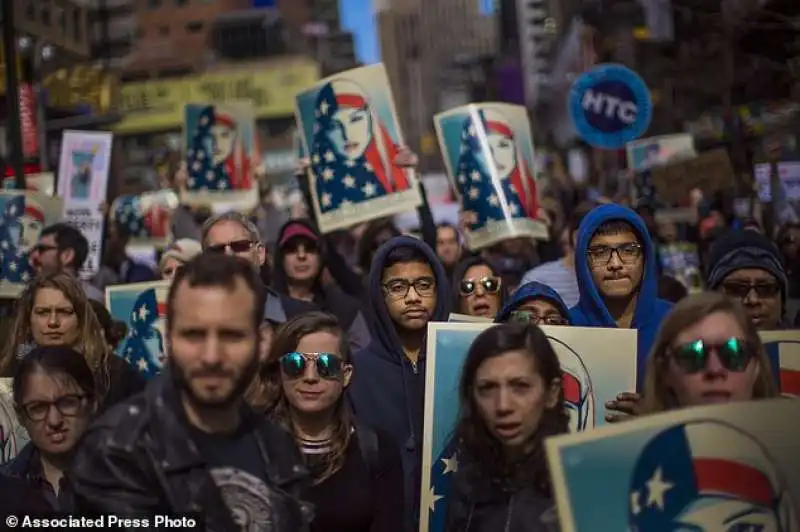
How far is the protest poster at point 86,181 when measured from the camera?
11062mm

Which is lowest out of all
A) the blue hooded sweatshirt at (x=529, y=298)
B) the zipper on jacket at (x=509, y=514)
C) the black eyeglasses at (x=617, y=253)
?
the zipper on jacket at (x=509, y=514)

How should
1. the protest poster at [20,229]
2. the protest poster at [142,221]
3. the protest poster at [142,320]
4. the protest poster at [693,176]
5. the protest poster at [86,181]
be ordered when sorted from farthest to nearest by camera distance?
1. the protest poster at [142,221]
2. the protest poster at [693,176]
3. the protest poster at [86,181]
4. the protest poster at [20,229]
5. the protest poster at [142,320]

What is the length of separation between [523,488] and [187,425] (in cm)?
93

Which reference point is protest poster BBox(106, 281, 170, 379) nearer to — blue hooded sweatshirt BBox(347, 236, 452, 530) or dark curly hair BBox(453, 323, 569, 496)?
blue hooded sweatshirt BBox(347, 236, 452, 530)

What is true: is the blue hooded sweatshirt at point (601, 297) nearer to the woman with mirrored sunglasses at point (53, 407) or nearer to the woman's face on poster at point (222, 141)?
the woman with mirrored sunglasses at point (53, 407)

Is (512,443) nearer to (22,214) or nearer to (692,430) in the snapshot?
(692,430)

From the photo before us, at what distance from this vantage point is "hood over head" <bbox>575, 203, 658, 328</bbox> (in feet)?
15.4

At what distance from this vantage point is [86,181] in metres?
11.4

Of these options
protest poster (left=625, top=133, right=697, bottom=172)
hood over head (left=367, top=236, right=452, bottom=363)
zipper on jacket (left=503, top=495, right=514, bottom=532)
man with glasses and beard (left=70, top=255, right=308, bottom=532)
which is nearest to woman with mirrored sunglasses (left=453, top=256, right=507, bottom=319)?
hood over head (left=367, top=236, right=452, bottom=363)

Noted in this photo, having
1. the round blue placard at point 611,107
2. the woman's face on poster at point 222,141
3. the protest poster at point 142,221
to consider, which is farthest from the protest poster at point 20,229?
the round blue placard at point 611,107

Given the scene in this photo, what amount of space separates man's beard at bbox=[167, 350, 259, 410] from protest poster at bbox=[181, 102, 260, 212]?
880cm

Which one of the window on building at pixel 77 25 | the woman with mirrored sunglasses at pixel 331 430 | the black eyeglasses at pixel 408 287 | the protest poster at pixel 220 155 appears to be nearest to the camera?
the woman with mirrored sunglasses at pixel 331 430

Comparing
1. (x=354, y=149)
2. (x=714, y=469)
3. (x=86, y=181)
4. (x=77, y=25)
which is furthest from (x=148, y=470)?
(x=77, y=25)

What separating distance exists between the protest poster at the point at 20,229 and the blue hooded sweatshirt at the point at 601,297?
15.0 ft
